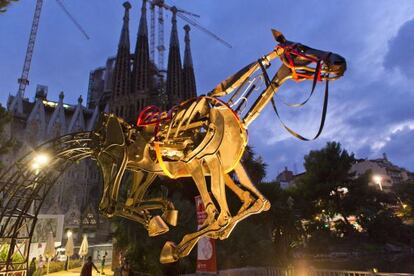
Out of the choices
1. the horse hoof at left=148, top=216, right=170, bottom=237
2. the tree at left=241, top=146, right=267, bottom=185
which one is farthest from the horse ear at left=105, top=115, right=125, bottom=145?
the tree at left=241, top=146, right=267, bottom=185

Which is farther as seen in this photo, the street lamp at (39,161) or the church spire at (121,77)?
the church spire at (121,77)

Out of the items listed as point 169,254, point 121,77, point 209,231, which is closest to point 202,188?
point 209,231

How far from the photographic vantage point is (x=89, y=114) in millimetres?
54188

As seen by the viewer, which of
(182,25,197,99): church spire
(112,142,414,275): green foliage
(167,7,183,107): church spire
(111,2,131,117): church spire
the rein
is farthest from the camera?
(182,25,197,99): church spire

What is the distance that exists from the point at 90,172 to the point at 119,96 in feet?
41.8

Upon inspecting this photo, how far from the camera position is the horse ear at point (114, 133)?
421 centimetres

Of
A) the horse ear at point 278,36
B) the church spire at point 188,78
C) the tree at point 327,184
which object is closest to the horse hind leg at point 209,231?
the horse ear at point 278,36

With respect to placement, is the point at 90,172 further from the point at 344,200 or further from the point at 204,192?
the point at 204,192

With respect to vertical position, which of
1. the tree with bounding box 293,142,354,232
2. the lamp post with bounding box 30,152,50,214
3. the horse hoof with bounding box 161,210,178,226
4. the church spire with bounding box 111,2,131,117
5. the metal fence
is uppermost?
the church spire with bounding box 111,2,131,117

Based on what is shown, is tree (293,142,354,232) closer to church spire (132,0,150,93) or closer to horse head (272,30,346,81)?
horse head (272,30,346,81)

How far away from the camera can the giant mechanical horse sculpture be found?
3.73m

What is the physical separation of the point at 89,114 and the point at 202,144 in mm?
54803

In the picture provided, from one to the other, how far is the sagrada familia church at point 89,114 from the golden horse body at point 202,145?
124 ft

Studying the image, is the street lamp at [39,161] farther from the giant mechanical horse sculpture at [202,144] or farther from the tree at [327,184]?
the tree at [327,184]
